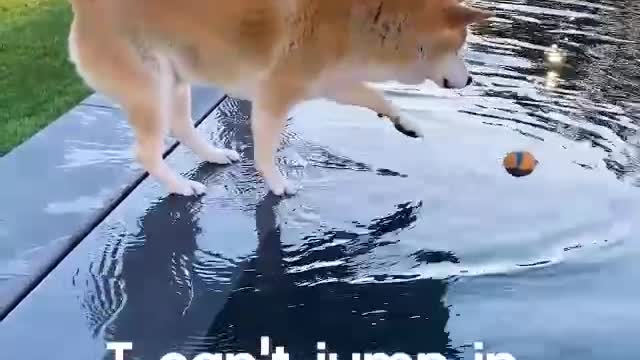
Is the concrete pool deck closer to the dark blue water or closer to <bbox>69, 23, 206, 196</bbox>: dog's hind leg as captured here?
the dark blue water

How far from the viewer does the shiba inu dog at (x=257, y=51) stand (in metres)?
2.98

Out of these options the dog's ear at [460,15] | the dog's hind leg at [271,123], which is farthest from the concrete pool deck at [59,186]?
the dog's ear at [460,15]

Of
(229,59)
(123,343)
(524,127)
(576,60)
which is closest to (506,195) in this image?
(524,127)

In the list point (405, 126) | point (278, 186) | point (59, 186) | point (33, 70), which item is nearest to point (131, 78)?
point (59, 186)

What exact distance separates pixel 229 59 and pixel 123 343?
1133mm

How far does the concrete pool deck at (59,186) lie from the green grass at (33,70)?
100 centimetres

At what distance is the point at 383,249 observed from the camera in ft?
9.45

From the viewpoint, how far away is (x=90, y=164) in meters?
3.45

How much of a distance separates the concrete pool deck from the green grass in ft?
3.27

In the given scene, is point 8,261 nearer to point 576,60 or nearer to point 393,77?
point 393,77

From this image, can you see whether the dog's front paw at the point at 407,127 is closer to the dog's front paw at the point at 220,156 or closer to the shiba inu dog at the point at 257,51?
the shiba inu dog at the point at 257,51

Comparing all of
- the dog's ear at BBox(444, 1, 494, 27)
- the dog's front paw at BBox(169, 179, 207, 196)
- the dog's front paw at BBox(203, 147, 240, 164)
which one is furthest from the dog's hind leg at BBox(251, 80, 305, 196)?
the dog's ear at BBox(444, 1, 494, 27)

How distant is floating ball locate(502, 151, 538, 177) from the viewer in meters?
3.40

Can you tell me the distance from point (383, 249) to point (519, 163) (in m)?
0.83
